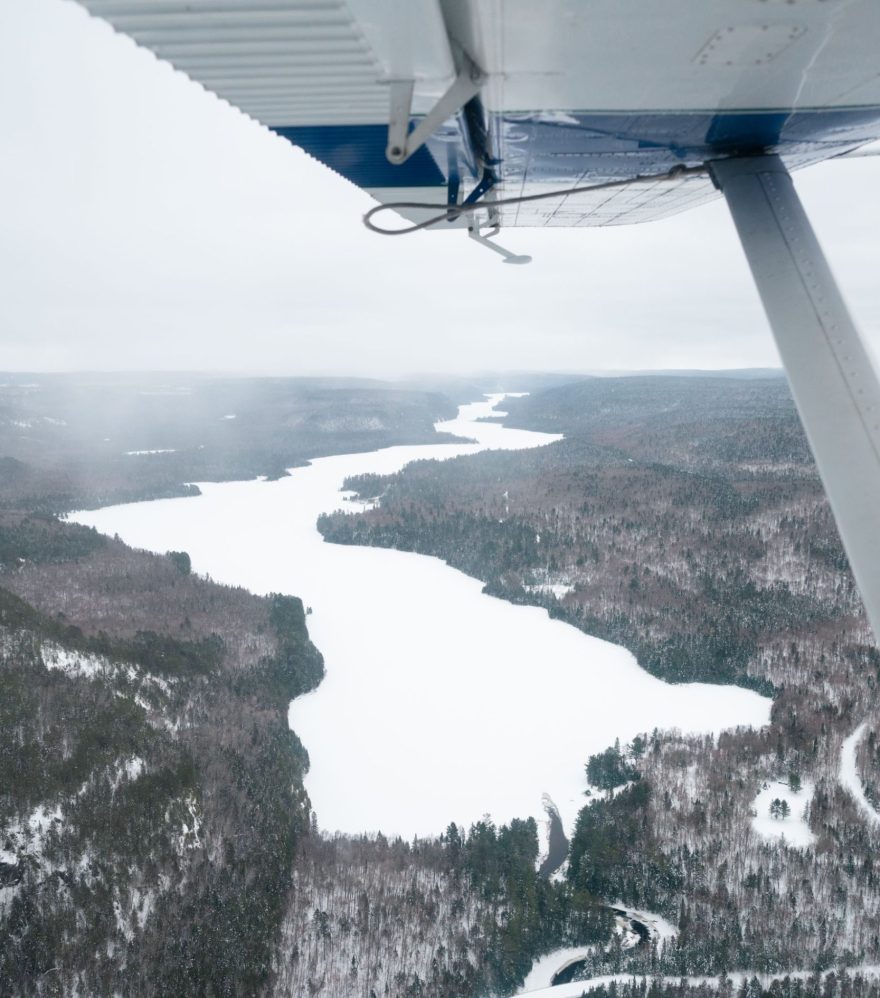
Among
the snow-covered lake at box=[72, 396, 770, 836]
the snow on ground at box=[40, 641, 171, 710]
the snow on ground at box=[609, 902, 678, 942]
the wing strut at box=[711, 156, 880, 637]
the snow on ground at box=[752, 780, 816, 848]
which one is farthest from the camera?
the snow on ground at box=[40, 641, 171, 710]

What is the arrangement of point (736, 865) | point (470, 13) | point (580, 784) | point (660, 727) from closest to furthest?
point (470, 13) < point (736, 865) < point (580, 784) < point (660, 727)

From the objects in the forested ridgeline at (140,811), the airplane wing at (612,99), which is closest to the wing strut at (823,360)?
the airplane wing at (612,99)

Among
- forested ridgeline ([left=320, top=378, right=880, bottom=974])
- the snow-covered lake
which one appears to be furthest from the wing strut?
the snow-covered lake

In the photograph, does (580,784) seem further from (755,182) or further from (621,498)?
(621,498)

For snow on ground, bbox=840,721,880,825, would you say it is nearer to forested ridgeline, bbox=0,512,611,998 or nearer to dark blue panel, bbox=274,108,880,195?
forested ridgeline, bbox=0,512,611,998

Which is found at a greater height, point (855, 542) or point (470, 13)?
point (470, 13)

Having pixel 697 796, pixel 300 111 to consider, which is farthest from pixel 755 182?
pixel 697 796
